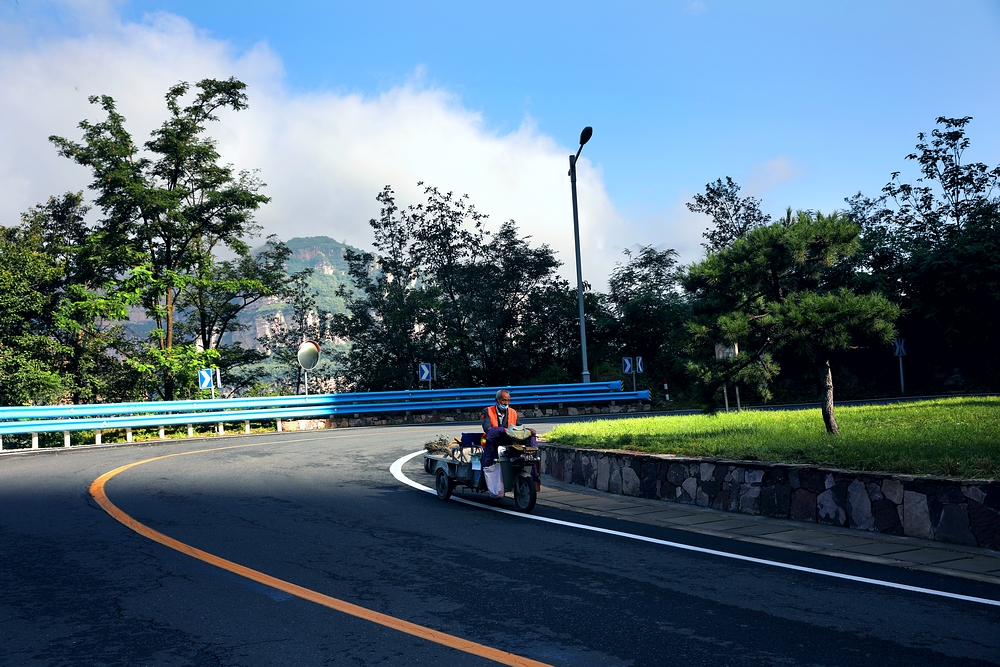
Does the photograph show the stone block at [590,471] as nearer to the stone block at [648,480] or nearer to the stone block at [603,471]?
the stone block at [603,471]

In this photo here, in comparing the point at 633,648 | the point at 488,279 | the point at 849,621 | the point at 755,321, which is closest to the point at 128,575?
the point at 633,648

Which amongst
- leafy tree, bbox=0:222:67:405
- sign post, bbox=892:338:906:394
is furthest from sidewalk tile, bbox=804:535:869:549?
leafy tree, bbox=0:222:67:405

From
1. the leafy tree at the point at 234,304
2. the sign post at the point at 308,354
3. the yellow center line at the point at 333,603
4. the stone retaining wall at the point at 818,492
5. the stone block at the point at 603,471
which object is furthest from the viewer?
the leafy tree at the point at 234,304

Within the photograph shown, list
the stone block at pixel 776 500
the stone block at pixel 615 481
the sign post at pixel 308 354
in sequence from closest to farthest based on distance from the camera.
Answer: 1. the stone block at pixel 776 500
2. the stone block at pixel 615 481
3. the sign post at pixel 308 354

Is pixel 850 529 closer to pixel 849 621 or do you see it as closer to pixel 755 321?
pixel 849 621

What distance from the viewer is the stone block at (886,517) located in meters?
7.70

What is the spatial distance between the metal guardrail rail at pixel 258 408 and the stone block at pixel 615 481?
49.7 ft

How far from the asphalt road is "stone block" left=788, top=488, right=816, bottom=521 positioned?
1.35 metres

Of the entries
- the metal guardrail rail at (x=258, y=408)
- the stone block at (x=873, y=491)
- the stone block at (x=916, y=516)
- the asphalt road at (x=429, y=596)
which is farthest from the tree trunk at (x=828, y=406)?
the metal guardrail rail at (x=258, y=408)

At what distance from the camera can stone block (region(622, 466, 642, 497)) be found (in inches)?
424

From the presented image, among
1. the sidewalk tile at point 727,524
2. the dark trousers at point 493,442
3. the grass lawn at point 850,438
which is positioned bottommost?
the sidewalk tile at point 727,524

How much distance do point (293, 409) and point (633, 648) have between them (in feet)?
71.6

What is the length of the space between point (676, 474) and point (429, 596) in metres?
5.24

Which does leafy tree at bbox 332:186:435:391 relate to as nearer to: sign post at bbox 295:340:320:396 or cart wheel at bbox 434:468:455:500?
sign post at bbox 295:340:320:396
